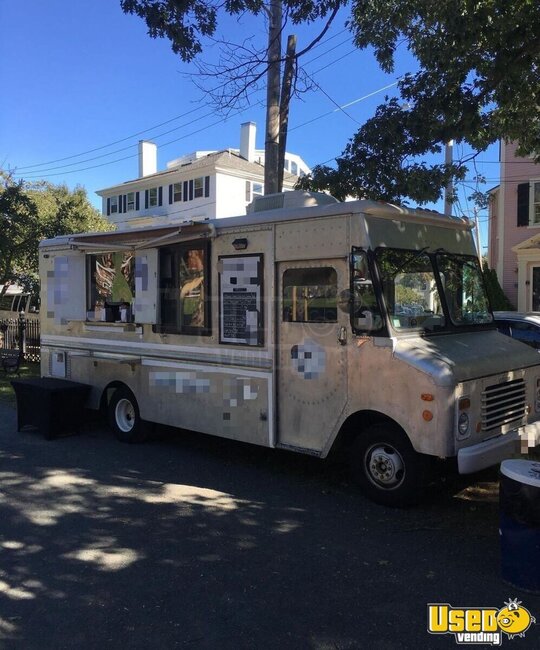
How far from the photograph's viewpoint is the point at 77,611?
3428 mm

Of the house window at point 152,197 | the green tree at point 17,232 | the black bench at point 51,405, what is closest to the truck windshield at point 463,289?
the black bench at point 51,405

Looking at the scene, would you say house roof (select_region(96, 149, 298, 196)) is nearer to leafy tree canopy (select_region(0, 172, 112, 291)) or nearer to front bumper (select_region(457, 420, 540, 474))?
leafy tree canopy (select_region(0, 172, 112, 291))

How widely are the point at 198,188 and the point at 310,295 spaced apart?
28.2m

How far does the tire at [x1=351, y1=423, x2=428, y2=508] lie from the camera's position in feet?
15.8

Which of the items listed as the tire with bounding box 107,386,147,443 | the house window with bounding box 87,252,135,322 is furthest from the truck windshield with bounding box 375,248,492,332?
the tire with bounding box 107,386,147,443

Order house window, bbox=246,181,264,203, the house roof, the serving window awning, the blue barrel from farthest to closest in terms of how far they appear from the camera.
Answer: house window, bbox=246,181,264,203
the house roof
the serving window awning
the blue barrel

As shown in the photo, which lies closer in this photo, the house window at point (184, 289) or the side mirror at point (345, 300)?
the side mirror at point (345, 300)

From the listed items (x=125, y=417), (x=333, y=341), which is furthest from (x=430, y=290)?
(x=125, y=417)

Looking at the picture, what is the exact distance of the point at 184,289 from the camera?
22.1 feet

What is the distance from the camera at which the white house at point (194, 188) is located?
103 feet

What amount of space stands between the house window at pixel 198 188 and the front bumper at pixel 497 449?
2872 centimetres

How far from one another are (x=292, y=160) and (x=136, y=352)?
45234 millimetres

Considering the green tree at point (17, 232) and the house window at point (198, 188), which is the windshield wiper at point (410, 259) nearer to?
the green tree at point (17, 232)

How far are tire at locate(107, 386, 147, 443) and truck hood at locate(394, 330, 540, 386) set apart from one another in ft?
13.0
